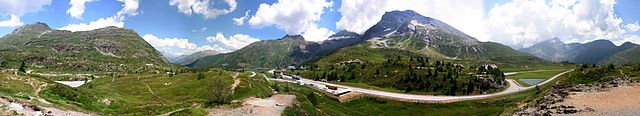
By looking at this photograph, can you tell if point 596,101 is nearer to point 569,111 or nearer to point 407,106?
point 569,111

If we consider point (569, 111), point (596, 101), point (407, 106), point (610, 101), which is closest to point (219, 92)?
point (569, 111)

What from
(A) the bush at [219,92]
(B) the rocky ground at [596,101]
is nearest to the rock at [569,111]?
(B) the rocky ground at [596,101]

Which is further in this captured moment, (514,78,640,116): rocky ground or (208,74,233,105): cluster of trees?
(208,74,233,105): cluster of trees

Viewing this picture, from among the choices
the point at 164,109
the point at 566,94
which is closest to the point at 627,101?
the point at 566,94

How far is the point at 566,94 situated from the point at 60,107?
67.5m

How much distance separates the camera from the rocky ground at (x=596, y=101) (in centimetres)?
4397

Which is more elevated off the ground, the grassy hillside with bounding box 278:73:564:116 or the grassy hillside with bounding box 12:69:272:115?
the grassy hillside with bounding box 12:69:272:115

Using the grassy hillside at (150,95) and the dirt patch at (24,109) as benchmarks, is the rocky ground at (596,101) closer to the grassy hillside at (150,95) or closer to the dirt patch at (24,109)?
the grassy hillside at (150,95)

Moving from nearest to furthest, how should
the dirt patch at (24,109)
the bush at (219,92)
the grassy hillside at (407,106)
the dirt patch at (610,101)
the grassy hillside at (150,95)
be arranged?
the dirt patch at (610,101)
the dirt patch at (24,109)
the grassy hillside at (150,95)
the bush at (219,92)
the grassy hillside at (407,106)

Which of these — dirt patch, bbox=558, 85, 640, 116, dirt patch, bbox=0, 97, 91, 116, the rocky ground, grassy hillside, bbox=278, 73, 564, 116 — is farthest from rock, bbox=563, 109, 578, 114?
grassy hillside, bbox=278, 73, 564, 116

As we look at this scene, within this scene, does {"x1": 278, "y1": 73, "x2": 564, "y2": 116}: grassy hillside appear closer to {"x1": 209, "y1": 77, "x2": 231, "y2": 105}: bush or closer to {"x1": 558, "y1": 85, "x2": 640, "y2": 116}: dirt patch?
{"x1": 209, "y1": 77, "x2": 231, "y2": 105}: bush

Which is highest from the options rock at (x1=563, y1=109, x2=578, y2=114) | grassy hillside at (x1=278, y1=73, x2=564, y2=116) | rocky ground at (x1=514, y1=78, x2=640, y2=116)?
rocky ground at (x1=514, y1=78, x2=640, y2=116)

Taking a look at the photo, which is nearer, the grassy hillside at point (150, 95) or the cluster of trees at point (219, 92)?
the grassy hillside at point (150, 95)

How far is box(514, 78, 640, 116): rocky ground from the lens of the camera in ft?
144
